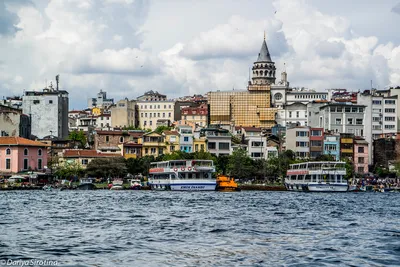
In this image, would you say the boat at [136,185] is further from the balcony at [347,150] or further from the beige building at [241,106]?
the beige building at [241,106]

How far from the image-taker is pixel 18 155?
106m

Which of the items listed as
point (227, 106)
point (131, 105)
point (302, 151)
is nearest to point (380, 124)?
point (302, 151)

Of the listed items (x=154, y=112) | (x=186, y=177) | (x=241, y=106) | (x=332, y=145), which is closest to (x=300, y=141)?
(x=332, y=145)

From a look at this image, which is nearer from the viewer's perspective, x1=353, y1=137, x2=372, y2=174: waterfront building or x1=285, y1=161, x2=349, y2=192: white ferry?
x1=285, y1=161, x2=349, y2=192: white ferry

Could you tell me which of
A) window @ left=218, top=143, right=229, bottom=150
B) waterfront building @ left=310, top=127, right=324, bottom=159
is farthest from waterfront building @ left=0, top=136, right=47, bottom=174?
waterfront building @ left=310, top=127, right=324, bottom=159

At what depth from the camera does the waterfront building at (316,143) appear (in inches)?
4811

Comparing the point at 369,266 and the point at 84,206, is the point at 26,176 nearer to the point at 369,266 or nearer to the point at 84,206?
the point at 84,206

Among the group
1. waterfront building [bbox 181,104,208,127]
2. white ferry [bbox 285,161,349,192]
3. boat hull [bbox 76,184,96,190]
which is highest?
waterfront building [bbox 181,104,208,127]

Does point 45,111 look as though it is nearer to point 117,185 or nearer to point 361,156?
point 117,185

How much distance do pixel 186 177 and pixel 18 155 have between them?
28.8 meters

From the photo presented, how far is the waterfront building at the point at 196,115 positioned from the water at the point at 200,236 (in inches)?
4589

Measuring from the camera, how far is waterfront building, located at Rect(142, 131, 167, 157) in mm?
121062

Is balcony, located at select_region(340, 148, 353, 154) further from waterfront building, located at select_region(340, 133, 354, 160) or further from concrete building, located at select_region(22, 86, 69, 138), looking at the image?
concrete building, located at select_region(22, 86, 69, 138)

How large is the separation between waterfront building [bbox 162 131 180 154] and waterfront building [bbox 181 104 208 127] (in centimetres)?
4536
